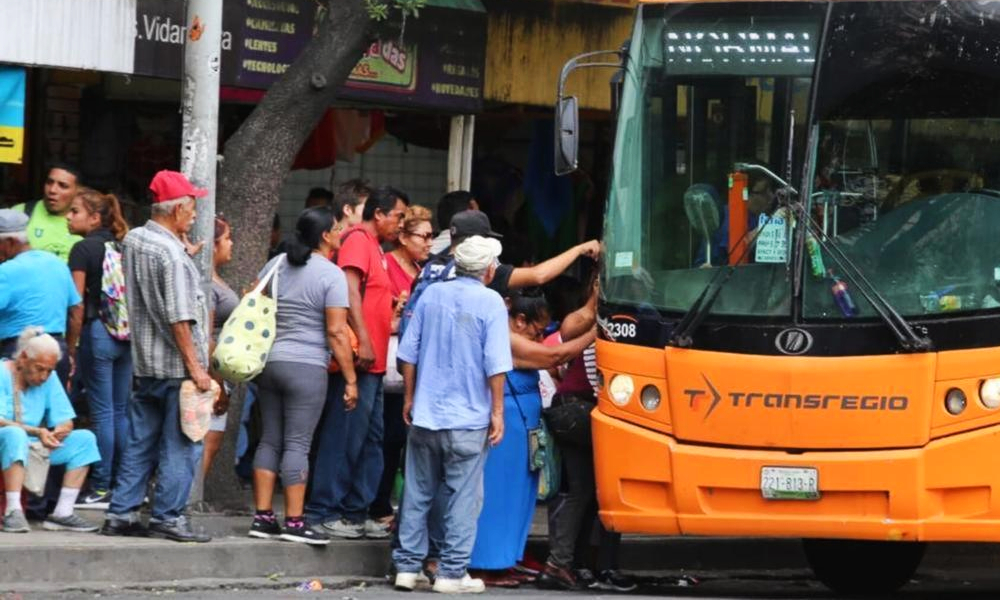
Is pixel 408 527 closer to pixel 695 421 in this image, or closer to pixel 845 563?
pixel 695 421

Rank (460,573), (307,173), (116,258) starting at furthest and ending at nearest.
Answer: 1. (307,173)
2. (116,258)
3. (460,573)

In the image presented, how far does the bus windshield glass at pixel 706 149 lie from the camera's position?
983 centimetres

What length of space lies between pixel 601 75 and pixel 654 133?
19.8 ft

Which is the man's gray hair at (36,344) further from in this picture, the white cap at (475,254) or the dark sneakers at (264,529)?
the white cap at (475,254)

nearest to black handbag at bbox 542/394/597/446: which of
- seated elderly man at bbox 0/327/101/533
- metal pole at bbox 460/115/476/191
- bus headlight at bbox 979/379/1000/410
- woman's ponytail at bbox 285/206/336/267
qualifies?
woman's ponytail at bbox 285/206/336/267

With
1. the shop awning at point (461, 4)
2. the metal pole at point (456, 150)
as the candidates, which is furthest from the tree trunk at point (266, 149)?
the metal pole at point (456, 150)

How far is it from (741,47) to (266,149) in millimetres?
3078

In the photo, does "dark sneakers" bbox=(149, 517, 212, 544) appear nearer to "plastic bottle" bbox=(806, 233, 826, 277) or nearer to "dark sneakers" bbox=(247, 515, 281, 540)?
"dark sneakers" bbox=(247, 515, 281, 540)

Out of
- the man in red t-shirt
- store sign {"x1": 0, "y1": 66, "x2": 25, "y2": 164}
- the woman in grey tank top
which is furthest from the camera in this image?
store sign {"x1": 0, "y1": 66, "x2": 25, "y2": 164}

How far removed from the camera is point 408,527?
10242 mm

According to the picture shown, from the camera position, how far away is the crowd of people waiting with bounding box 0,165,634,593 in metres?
10.1

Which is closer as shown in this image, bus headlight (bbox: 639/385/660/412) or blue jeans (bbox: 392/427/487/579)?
bus headlight (bbox: 639/385/660/412)

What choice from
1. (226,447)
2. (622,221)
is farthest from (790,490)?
(226,447)

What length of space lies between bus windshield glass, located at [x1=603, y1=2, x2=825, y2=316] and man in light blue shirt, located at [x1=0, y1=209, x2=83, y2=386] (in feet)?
9.71
